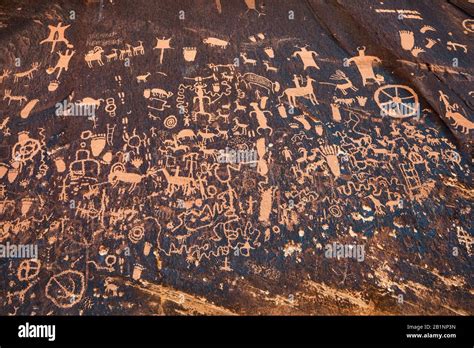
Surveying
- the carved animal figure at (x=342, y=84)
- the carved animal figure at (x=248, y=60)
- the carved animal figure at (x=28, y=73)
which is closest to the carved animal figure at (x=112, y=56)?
the carved animal figure at (x=28, y=73)

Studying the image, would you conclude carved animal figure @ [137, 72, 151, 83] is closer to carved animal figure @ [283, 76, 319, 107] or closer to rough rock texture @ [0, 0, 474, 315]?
rough rock texture @ [0, 0, 474, 315]

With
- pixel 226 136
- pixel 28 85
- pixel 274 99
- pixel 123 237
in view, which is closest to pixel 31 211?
pixel 123 237

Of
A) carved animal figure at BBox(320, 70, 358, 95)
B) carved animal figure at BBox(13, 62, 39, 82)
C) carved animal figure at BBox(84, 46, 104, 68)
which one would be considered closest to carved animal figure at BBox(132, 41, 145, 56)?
carved animal figure at BBox(84, 46, 104, 68)

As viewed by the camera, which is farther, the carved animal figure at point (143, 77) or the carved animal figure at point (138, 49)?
the carved animal figure at point (138, 49)

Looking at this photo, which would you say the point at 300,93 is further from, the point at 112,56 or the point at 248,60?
the point at 112,56

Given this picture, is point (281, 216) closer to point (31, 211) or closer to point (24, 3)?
point (31, 211)

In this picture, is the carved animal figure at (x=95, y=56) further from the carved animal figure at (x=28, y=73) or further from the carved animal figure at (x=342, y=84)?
the carved animal figure at (x=342, y=84)

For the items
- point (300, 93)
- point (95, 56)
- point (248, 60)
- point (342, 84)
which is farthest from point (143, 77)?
point (342, 84)

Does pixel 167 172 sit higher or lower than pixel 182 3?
lower
